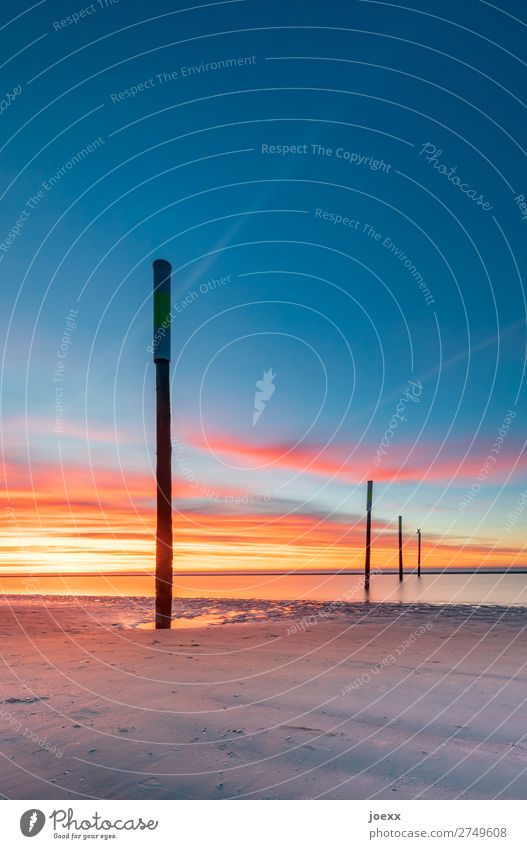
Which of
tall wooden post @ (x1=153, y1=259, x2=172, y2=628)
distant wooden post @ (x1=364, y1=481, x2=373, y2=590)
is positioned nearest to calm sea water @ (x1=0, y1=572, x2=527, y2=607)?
Answer: distant wooden post @ (x1=364, y1=481, x2=373, y2=590)

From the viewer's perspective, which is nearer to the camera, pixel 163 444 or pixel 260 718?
pixel 260 718

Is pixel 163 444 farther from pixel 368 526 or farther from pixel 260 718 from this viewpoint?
pixel 368 526

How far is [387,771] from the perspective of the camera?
4.75 meters

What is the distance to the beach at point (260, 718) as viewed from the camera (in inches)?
179

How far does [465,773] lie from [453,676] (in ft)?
12.5

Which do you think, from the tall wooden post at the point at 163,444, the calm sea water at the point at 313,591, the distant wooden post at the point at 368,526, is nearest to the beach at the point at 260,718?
the tall wooden post at the point at 163,444

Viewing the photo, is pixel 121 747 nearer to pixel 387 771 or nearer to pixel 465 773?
pixel 387 771

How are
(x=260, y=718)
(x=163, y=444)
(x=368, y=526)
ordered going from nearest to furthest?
(x=260, y=718)
(x=163, y=444)
(x=368, y=526)

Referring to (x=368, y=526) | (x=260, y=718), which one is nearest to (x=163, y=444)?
(x=260, y=718)

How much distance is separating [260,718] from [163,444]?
27.6 ft

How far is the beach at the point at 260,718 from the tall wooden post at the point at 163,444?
183 centimetres

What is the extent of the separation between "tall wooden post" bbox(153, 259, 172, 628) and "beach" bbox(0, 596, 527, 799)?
1.83 metres

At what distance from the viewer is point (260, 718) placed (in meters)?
6.08
